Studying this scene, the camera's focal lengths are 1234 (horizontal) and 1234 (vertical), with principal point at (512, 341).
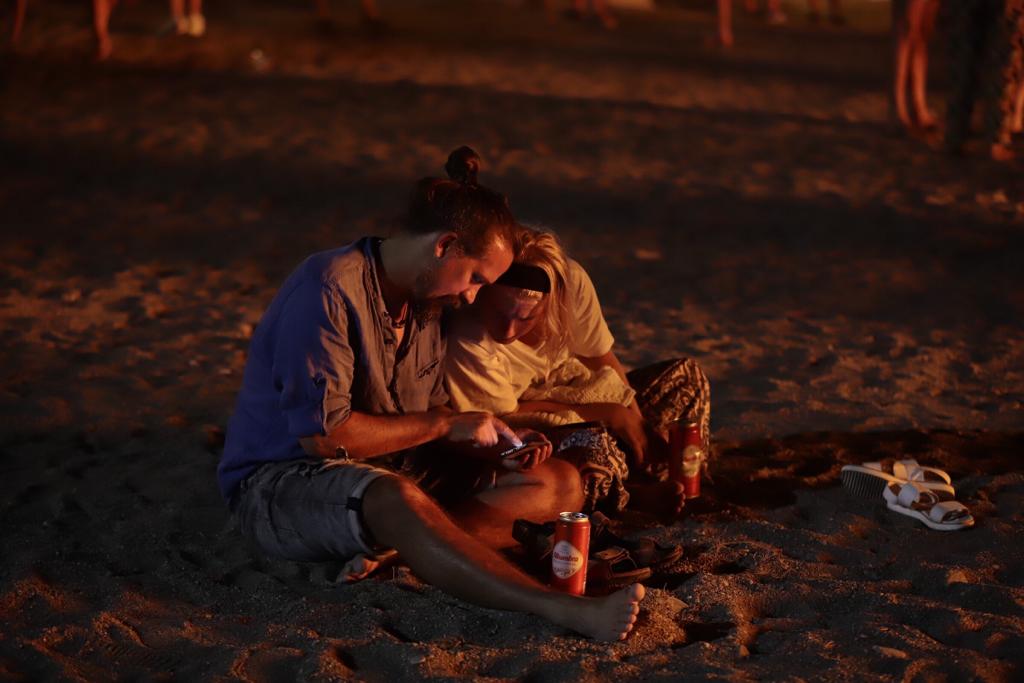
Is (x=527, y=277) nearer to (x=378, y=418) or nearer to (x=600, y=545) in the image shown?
(x=378, y=418)

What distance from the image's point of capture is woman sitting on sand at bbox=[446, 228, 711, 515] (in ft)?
12.8

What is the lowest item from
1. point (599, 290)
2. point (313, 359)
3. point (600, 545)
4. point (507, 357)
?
point (599, 290)

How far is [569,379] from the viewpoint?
4441 millimetres

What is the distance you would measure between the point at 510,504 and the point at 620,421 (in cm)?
66

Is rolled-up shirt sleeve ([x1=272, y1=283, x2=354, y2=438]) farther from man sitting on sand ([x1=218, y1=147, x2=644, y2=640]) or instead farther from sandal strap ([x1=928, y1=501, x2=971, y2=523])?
sandal strap ([x1=928, y1=501, x2=971, y2=523])

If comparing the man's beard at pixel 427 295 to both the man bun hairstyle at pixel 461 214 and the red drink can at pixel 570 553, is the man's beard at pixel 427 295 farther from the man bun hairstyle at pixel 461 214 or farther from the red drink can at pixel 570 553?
the red drink can at pixel 570 553

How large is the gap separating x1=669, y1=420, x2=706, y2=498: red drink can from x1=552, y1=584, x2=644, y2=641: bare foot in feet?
3.54

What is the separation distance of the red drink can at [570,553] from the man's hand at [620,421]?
36.5 inches

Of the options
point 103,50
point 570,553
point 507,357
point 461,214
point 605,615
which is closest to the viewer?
point 605,615

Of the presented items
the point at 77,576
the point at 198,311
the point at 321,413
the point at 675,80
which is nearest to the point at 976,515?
the point at 321,413

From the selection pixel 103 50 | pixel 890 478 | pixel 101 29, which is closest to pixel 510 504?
pixel 890 478

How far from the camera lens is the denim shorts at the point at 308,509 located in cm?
343

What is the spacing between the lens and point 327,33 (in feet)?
44.5

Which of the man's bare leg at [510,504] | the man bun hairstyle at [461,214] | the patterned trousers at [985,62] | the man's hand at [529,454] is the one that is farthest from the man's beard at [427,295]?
the patterned trousers at [985,62]
